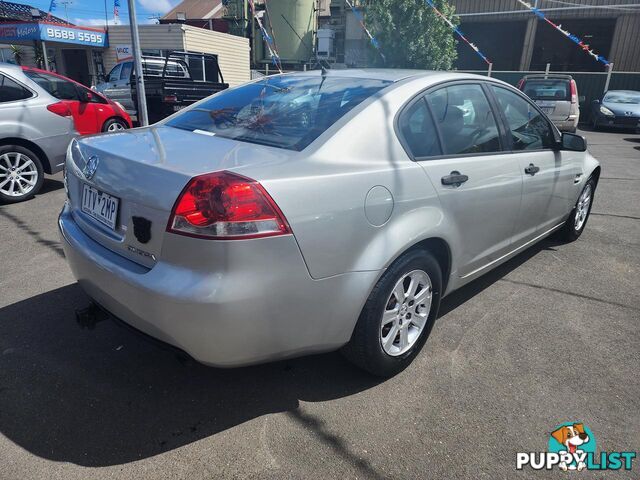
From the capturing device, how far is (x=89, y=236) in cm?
247

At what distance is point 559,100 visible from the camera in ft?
42.8

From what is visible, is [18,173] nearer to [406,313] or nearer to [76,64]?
[406,313]

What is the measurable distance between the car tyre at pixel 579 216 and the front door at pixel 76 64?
82.5ft

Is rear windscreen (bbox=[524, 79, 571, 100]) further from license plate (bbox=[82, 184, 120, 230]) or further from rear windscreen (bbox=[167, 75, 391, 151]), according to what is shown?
license plate (bbox=[82, 184, 120, 230])

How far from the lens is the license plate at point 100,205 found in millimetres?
2264

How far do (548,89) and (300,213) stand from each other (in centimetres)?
1389

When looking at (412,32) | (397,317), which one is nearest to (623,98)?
(412,32)

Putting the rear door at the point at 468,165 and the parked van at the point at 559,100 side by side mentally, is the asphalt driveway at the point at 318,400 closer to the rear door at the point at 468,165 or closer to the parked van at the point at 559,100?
the rear door at the point at 468,165

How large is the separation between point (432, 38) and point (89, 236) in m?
20.7

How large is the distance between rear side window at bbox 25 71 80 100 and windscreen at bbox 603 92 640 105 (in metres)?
16.4

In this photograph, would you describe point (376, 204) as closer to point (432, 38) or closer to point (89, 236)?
point (89, 236)

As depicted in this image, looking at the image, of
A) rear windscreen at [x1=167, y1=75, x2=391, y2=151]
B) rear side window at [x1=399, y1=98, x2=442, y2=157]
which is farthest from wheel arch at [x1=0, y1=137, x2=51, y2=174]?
rear side window at [x1=399, y1=98, x2=442, y2=157]

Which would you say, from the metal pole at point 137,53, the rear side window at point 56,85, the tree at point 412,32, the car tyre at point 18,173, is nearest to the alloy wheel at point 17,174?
the car tyre at point 18,173

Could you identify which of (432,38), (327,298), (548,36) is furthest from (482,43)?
(327,298)
